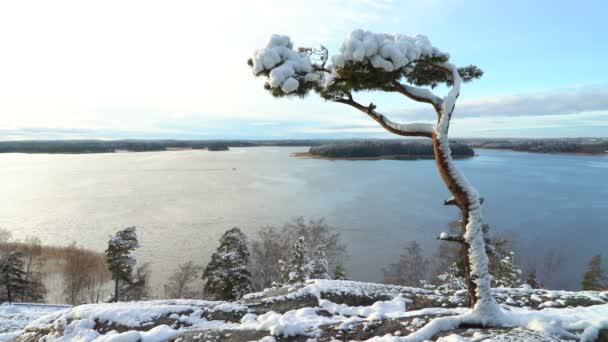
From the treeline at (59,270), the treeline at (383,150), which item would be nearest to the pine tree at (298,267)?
the treeline at (59,270)

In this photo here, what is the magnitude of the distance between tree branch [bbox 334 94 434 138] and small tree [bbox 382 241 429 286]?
52.9 feet

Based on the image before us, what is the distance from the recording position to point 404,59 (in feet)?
12.8

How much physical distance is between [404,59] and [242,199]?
37.8 meters

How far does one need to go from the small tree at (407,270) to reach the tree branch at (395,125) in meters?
16.1

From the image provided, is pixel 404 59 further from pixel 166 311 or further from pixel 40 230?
pixel 40 230

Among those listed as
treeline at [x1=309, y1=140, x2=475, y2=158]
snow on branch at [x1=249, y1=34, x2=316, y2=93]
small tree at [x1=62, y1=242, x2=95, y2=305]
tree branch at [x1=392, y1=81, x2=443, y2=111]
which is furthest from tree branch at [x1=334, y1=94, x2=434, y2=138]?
treeline at [x1=309, y1=140, x2=475, y2=158]

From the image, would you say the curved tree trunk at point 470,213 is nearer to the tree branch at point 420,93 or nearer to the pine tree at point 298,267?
the tree branch at point 420,93

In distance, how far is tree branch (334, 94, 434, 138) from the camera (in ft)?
15.2

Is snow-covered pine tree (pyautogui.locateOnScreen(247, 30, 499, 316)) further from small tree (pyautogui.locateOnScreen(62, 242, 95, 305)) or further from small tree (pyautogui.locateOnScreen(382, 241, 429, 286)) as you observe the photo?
small tree (pyautogui.locateOnScreen(62, 242, 95, 305))

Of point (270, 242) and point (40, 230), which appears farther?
point (40, 230)

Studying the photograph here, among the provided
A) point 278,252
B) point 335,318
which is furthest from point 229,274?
point 335,318

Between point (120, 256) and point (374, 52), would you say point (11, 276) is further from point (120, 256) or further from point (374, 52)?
point (374, 52)

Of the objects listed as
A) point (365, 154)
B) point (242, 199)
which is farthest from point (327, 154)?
point (242, 199)

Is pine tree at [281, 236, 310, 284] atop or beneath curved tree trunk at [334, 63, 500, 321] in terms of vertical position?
beneath
